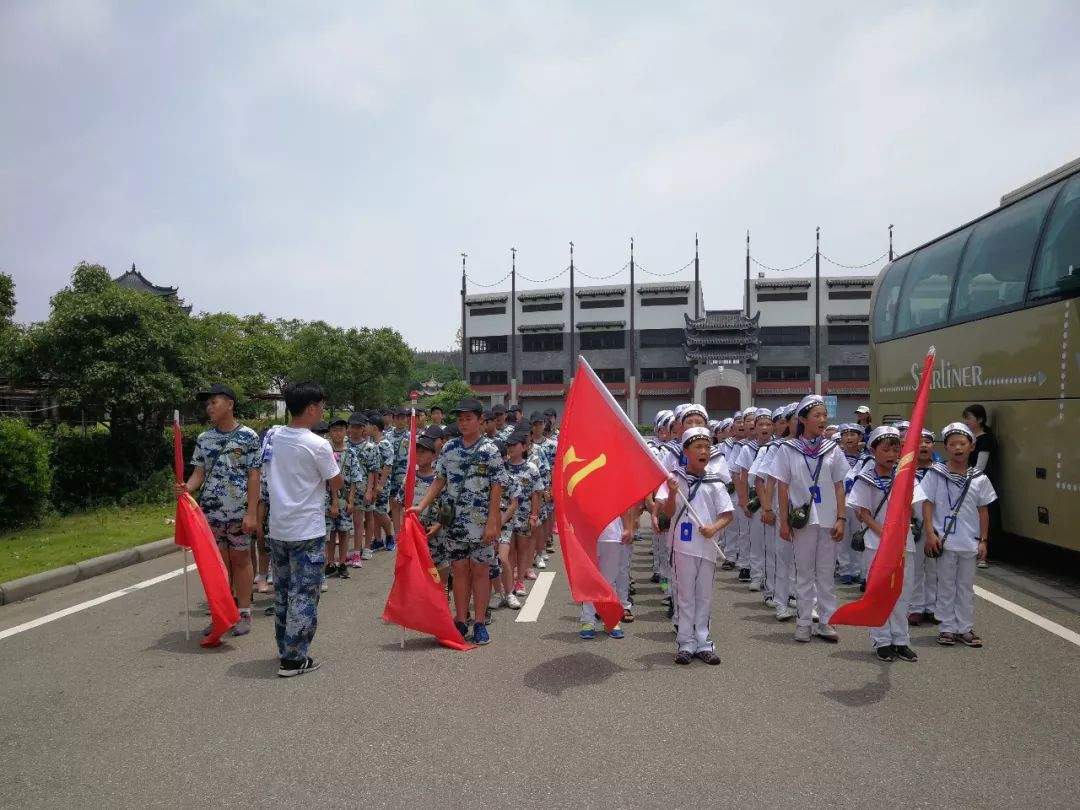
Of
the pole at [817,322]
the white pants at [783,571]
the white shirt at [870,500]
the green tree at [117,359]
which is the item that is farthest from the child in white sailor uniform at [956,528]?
the pole at [817,322]

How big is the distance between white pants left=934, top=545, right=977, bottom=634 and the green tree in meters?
13.2

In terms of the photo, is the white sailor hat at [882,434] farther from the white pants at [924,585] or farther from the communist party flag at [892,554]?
the white pants at [924,585]

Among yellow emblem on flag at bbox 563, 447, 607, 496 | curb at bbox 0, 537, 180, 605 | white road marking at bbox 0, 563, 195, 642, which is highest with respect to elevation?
yellow emblem on flag at bbox 563, 447, 607, 496

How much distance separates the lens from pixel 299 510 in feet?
16.6

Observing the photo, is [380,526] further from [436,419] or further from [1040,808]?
[1040,808]

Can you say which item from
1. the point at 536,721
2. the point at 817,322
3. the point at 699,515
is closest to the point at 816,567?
the point at 699,515

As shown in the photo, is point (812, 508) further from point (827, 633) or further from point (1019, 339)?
point (1019, 339)

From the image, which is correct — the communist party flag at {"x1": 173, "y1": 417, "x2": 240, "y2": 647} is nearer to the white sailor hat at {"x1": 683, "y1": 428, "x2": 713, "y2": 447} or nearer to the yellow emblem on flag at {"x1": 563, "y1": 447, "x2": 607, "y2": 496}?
the yellow emblem on flag at {"x1": 563, "y1": 447, "x2": 607, "y2": 496}

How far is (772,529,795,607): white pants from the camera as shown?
6488mm

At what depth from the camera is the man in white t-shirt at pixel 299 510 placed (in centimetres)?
503

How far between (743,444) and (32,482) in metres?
10.4

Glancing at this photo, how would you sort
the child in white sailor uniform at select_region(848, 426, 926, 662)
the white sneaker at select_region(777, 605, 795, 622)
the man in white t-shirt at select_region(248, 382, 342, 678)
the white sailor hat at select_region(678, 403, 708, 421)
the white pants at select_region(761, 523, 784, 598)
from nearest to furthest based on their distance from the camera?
the man in white t-shirt at select_region(248, 382, 342, 678)
the child in white sailor uniform at select_region(848, 426, 926, 662)
the white sailor hat at select_region(678, 403, 708, 421)
the white sneaker at select_region(777, 605, 795, 622)
the white pants at select_region(761, 523, 784, 598)

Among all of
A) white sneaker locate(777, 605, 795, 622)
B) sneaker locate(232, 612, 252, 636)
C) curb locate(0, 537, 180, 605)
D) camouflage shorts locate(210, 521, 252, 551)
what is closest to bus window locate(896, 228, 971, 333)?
white sneaker locate(777, 605, 795, 622)

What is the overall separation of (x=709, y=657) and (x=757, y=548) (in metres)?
3.05
